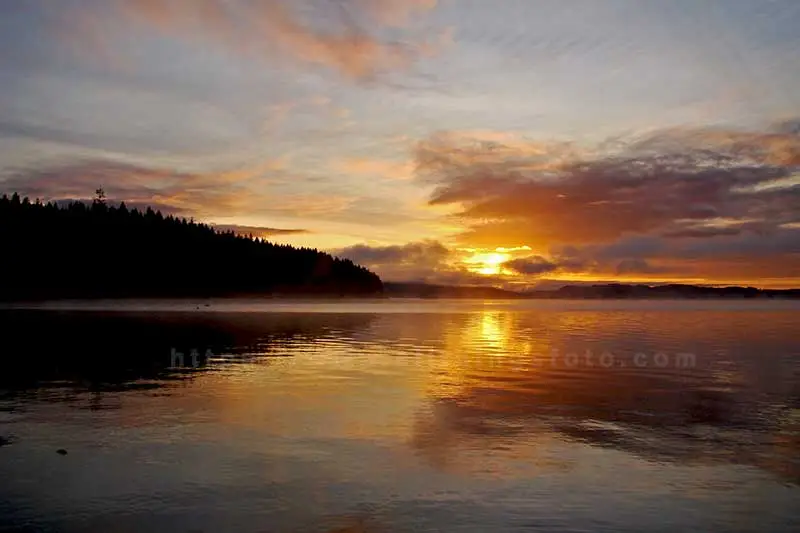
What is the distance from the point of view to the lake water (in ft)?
48.6

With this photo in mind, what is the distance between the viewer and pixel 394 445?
20.8 meters

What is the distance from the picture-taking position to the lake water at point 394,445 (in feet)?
48.6

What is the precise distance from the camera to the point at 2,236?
527 ft

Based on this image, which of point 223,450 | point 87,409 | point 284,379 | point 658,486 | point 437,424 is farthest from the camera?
point 284,379

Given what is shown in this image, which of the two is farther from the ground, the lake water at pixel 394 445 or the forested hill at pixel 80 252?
the forested hill at pixel 80 252

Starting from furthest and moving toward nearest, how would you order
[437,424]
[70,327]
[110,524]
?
[70,327] → [437,424] → [110,524]

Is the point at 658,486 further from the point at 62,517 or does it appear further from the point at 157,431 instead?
the point at 157,431

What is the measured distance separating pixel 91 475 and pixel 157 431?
16.0 feet

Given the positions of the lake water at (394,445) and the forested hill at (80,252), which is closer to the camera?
the lake water at (394,445)

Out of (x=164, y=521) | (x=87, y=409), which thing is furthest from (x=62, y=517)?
(x=87, y=409)

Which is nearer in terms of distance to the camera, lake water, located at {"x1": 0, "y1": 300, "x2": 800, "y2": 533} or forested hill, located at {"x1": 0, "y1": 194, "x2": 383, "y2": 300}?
lake water, located at {"x1": 0, "y1": 300, "x2": 800, "y2": 533}

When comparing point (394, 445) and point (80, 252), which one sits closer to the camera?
point (394, 445)

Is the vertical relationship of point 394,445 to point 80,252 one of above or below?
below

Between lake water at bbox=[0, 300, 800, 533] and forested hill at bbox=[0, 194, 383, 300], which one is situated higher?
forested hill at bbox=[0, 194, 383, 300]
